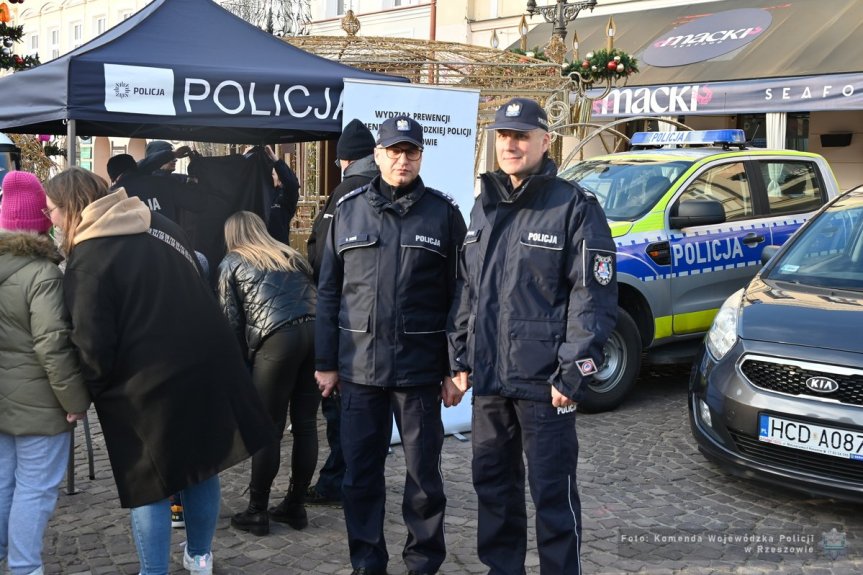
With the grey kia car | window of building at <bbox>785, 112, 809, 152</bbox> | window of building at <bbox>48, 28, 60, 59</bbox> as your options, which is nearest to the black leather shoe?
the grey kia car

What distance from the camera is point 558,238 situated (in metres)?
3.15

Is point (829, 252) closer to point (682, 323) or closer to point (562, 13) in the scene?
point (682, 323)

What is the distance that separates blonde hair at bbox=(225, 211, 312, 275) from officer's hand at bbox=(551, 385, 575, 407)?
164 cm

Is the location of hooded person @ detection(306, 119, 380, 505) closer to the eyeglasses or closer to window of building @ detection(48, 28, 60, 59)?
the eyeglasses

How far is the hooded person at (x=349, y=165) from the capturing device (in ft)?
14.7

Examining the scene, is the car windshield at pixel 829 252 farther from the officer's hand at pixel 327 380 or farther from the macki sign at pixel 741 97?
the macki sign at pixel 741 97

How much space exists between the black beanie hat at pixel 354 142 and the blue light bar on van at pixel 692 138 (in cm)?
404

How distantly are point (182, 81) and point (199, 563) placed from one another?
8.62ft

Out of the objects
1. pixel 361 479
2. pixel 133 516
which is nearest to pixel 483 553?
pixel 361 479

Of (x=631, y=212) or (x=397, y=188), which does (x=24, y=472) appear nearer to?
(x=397, y=188)

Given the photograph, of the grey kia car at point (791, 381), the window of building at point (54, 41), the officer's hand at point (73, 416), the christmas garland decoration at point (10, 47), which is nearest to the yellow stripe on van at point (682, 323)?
the grey kia car at point (791, 381)

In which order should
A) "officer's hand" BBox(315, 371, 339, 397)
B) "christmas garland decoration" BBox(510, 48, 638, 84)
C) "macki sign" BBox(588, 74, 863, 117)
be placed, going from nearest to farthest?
"officer's hand" BBox(315, 371, 339, 397), "christmas garland decoration" BBox(510, 48, 638, 84), "macki sign" BBox(588, 74, 863, 117)

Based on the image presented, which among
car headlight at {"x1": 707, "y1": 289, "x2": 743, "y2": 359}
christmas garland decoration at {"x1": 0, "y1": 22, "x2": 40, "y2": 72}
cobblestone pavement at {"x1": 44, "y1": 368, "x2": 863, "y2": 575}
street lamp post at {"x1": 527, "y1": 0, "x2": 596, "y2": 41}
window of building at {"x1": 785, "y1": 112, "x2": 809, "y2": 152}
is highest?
street lamp post at {"x1": 527, "y1": 0, "x2": 596, "y2": 41}

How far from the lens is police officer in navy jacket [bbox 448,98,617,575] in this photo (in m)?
3.10
